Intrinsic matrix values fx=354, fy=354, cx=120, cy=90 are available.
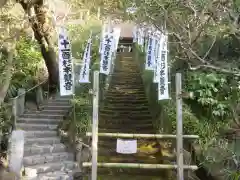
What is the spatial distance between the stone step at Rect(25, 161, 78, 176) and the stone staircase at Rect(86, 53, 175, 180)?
0.82 m

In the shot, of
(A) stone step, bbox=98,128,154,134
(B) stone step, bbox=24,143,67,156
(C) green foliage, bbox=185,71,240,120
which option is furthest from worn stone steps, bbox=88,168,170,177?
(C) green foliage, bbox=185,71,240,120

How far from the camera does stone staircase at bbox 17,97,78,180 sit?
29.5ft

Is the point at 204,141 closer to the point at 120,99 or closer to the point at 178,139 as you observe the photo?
the point at 178,139

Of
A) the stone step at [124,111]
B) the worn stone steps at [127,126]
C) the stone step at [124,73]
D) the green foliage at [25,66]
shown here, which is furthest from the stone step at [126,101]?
the stone step at [124,73]

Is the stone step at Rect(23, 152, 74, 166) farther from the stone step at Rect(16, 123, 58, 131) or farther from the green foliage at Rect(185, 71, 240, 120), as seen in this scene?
the green foliage at Rect(185, 71, 240, 120)

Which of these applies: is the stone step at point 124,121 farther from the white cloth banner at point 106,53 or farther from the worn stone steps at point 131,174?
the worn stone steps at point 131,174

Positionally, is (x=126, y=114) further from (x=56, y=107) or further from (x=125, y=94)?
(x=56, y=107)

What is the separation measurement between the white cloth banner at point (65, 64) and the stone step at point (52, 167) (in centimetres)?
188

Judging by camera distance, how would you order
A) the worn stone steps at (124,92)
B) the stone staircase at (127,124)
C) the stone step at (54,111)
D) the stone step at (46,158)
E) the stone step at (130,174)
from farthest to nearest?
the worn stone steps at (124,92) → the stone step at (54,111) → the stone step at (46,158) → the stone staircase at (127,124) → the stone step at (130,174)

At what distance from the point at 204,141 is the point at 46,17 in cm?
625

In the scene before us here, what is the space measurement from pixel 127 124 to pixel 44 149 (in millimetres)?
2957

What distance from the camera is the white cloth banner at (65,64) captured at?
956cm

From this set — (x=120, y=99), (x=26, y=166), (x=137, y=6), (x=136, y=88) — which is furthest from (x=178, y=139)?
(x=136, y=88)

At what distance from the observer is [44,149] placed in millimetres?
10102
